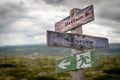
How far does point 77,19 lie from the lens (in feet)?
30.9

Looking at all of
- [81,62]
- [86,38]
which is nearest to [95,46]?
[86,38]

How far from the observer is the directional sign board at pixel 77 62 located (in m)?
8.20

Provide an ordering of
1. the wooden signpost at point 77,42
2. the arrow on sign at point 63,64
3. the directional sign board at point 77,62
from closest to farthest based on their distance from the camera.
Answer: the directional sign board at point 77,62
the wooden signpost at point 77,42
the arrow on sign at point 63,64

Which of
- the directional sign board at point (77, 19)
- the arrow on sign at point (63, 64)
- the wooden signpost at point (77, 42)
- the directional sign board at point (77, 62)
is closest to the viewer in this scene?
the directional sign board at point (77, 62)

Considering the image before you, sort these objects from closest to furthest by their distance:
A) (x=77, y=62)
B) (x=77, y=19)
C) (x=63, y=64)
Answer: (x=77, y=62) → (x=77, y=19) → (x=63, y=64)

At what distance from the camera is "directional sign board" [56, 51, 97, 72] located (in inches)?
323

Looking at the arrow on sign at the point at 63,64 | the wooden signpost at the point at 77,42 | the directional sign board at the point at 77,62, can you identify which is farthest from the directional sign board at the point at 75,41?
the arrow on sign at the point at 63,64

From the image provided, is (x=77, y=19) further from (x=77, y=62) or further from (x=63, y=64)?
(x=63, y=64)

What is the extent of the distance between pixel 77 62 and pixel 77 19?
1.56 meters

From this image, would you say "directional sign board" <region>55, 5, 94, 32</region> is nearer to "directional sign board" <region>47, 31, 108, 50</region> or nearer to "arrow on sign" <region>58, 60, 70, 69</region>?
"directional sign board" <region>47, 31, 108, 50</region>

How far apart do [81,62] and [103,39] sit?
149 centimetres

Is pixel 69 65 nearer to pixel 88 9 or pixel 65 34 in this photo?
pixel 65 34

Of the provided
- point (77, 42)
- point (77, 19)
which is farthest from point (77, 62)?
point (77, 19)

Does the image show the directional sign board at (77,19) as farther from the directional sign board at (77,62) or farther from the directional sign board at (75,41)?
the directional sign board at (77,62)
